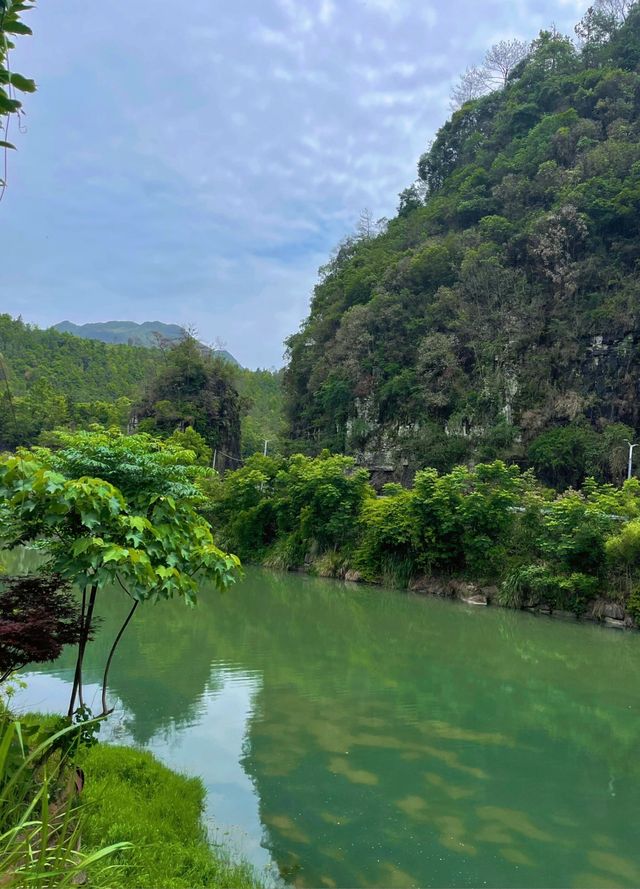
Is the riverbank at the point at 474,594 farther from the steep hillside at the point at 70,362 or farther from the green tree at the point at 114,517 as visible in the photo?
the steep hillside at the point at 70,362

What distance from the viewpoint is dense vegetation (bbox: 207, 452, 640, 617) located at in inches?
502

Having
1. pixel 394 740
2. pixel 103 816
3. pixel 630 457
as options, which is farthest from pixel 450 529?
pixel 103 816

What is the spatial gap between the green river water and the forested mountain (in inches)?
529

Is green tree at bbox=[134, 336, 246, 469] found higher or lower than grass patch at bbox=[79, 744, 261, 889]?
higher

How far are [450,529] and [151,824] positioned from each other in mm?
12321

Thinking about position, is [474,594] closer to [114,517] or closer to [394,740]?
[394,740]

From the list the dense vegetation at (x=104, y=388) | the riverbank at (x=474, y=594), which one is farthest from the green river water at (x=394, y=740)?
the dense vegetation at (x=104, y=388)

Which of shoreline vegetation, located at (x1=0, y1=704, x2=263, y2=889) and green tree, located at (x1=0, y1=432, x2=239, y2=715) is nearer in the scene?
shoreline vegetation, located at (x1=0, y1=704, x2=263, y2=889)

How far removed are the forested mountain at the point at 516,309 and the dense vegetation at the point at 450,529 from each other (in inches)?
243

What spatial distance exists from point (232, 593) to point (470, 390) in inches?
570

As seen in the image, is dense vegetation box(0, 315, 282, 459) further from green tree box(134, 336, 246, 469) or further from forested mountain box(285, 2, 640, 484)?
forested mountain box(285, 2, 640, 484)

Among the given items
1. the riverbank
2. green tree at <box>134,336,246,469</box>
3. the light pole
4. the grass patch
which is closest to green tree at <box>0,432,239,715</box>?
the grass patch

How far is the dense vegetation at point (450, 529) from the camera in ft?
41.8

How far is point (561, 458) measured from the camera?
69.3 ft
